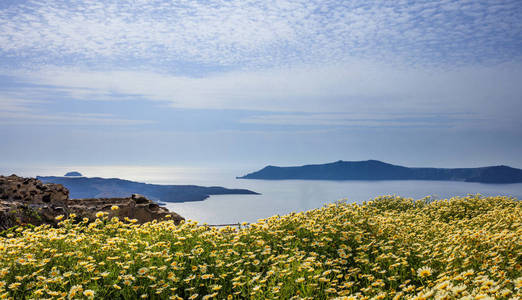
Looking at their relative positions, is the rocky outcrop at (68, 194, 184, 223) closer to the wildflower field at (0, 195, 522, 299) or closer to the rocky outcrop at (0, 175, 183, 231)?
the rocky outcrop at (0, 175, 183, 231)

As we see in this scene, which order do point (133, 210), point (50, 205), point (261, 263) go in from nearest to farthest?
point (261, 263) < point (50, 205) < point (133, 210)

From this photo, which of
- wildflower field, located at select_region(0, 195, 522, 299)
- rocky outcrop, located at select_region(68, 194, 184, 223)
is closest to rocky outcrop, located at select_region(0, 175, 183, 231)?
rocky outcrop, located at select_region(68, 194, 184, 223)

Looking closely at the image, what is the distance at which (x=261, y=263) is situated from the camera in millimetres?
5707

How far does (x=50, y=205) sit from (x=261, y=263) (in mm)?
7553

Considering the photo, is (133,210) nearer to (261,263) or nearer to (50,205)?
(50,205)

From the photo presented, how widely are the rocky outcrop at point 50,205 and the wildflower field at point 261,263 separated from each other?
4.08 meters

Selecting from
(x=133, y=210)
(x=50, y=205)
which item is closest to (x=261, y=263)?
(x=133, y=210)

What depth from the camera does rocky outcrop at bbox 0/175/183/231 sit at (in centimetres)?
1004

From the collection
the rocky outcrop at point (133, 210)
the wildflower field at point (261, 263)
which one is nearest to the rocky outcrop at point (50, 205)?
the rocky outcrop at point (133, 210)

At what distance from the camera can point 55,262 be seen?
545 cm

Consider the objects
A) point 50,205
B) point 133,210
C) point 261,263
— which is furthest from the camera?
point 133,210

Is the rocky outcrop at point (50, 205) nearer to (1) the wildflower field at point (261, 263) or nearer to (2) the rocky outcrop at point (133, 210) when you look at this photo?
(2) the rocky outcrop at point (133, 210)

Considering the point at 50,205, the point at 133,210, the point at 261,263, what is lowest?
the point at 261,263

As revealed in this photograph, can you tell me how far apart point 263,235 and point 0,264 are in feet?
12.5
